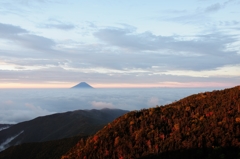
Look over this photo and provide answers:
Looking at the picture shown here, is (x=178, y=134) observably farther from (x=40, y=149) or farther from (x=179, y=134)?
(x=40, y=149)

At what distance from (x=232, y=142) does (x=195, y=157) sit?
232cm

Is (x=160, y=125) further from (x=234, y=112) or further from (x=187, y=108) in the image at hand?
(x=234, y=112)

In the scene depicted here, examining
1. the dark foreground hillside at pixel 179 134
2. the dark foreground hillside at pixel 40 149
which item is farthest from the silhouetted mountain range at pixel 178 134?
the dark foreground hillside at pixel 40 149

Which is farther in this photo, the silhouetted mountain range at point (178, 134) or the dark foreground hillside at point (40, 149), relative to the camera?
the dark foreground hillside at point (40, 149)

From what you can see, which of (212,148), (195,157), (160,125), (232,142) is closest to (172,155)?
(195,157)

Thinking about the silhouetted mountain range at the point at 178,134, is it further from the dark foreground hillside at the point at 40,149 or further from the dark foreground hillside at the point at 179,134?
the dark foreground hillside at the point at 40,149

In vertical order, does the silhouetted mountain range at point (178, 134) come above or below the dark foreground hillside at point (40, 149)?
above

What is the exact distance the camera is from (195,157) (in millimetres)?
12539

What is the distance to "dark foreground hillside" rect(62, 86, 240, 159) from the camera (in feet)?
43.0

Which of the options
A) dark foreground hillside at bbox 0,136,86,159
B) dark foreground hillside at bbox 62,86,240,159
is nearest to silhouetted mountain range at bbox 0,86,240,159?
dark foreground hillside at bbox 62,86,240,159

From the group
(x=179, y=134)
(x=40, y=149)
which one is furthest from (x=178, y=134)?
(x=40, y=149)

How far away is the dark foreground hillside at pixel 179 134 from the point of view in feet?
43.0

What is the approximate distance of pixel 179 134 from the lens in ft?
49.5

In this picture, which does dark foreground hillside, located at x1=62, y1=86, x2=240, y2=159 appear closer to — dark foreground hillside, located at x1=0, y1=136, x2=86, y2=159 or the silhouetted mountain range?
the silhouetted mountain range
